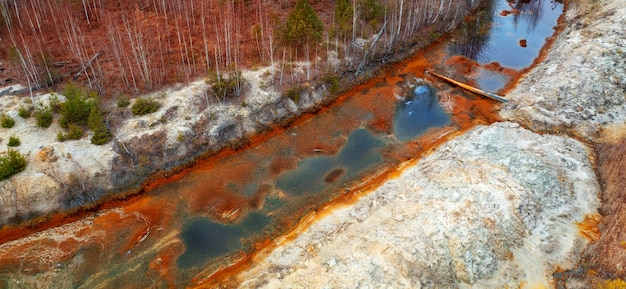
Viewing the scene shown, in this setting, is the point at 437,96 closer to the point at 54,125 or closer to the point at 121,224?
the point at 121,224

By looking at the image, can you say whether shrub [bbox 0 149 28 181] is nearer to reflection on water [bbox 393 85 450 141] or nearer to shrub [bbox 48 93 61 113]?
shrub [bbox 48 93 61 113]

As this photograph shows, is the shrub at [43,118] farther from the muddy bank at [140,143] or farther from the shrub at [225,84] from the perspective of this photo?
the shrub at [225,84]

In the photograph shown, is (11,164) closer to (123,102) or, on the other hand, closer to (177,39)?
(123,102)

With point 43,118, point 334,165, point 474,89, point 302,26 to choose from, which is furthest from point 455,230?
point 43,118

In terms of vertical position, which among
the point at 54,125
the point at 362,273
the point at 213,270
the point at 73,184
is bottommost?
the point at 213,270

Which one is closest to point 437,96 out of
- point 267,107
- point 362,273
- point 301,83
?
point 301,83
